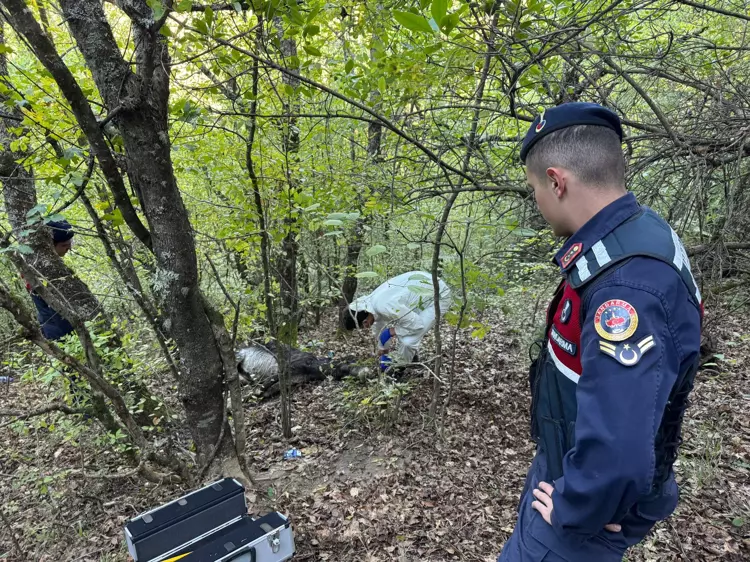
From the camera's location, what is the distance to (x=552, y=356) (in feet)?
4.86

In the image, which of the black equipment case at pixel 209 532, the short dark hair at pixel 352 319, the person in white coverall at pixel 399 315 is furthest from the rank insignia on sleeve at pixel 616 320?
the short dark hair at pixel 352 319

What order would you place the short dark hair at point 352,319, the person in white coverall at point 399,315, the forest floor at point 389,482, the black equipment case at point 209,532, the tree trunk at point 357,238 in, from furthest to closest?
1. the short dark hair at point 352,319
2. the person in white coverall at point 399,315
3. the tree trunk at point 357,238
4. the forest floor at point 389,482
5. the black equipment case at point 209,532

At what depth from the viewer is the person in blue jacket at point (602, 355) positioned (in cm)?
107

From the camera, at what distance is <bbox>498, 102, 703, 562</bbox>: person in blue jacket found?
107 centimetres

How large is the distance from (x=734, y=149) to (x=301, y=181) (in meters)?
3.51

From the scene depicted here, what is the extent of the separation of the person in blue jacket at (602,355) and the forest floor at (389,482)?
71.4 inches

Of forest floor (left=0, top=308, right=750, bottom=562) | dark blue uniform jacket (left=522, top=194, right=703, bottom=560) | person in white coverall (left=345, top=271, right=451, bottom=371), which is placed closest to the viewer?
dark blue uniform jacket (left=522, top=194, right=703, bottom=560)

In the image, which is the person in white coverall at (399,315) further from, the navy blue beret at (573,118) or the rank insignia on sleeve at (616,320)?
the rank insignia on sleeve at (616,320)

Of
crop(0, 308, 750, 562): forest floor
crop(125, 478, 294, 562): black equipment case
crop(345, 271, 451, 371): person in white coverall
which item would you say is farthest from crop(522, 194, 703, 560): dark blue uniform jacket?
crop(345, 271, 451, 371): person in white coverall

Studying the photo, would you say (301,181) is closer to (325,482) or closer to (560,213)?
(325,482)

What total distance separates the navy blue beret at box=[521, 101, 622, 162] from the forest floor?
2.74 meters

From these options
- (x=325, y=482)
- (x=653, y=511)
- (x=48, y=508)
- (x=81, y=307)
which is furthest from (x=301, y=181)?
(x=653, y=511)

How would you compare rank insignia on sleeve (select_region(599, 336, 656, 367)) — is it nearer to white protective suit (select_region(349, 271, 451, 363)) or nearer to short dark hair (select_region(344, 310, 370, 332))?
white protective suit (select_region(349, 271, 451, 363))

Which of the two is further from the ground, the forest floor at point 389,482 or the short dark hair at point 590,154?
the short dark hair at point 590,154
